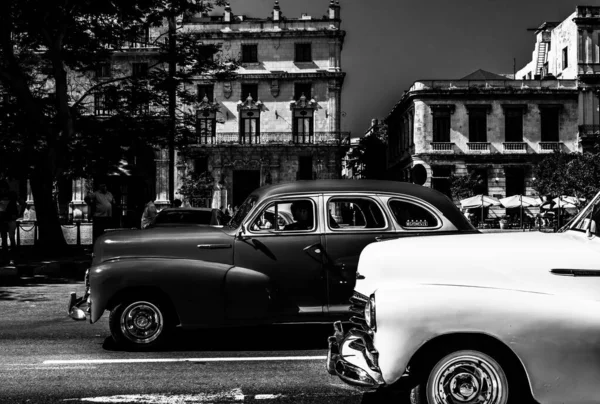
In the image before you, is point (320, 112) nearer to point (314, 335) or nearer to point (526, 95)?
point (526, 95)

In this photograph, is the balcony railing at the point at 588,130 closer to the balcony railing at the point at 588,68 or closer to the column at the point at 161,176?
the balcony railing at the point at 588,68

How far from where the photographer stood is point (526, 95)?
53.2 m

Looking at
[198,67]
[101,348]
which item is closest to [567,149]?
[198,67]

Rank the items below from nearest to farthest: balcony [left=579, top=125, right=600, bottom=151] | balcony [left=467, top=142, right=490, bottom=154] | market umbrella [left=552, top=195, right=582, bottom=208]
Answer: market umbrella [left=552, top=195, right=582, bottom=208] → balcony [left=579, top=125, right=600, bottom=151] → balcony [left=467, top=142, right=490, bottom=154]

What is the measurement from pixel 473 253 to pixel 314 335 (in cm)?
400

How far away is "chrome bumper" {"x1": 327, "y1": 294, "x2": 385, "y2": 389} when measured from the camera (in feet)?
14.5

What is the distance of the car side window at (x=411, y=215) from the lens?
300 inches

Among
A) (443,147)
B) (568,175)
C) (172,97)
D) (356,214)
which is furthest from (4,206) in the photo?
(443,147)

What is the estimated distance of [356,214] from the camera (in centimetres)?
779

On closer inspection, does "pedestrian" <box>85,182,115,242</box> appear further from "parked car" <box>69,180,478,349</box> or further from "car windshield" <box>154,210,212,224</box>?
"parked car" <box>69,180,478,349</box>

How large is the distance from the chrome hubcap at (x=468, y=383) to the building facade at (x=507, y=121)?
4917 centimetres

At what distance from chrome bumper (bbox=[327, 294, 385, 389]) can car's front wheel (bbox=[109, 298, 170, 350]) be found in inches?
113

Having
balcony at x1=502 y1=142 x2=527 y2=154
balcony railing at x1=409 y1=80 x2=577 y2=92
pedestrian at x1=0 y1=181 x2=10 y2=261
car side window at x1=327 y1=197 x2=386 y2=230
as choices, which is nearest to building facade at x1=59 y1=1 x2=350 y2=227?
balcony railing at x1=409 y1=80 x2=577 y2=92

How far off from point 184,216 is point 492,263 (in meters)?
13.0
